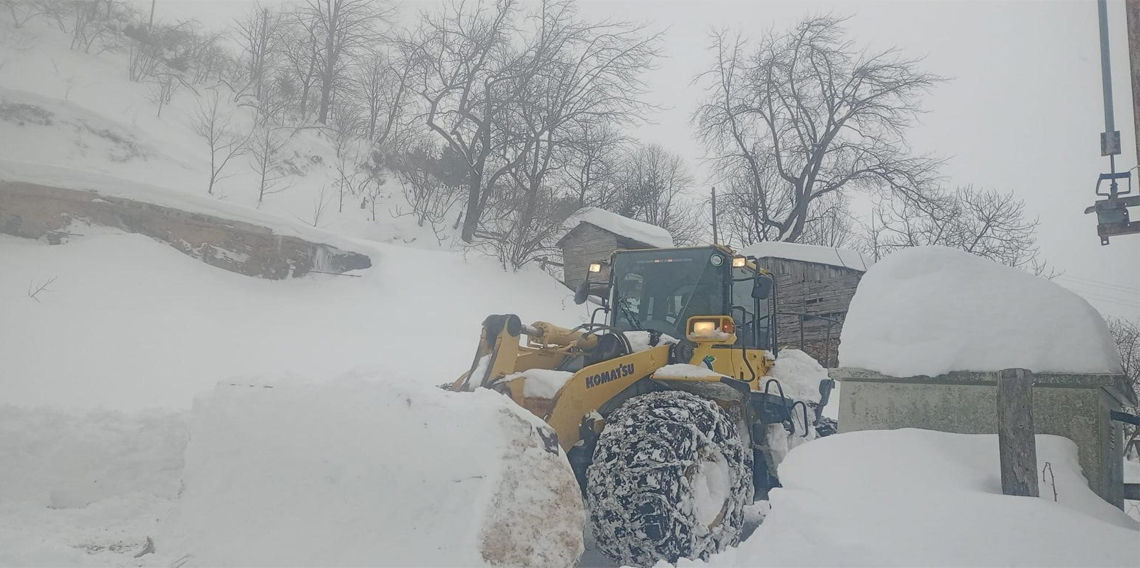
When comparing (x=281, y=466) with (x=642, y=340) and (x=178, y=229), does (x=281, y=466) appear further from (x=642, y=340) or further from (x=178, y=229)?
(x=178, y=229)

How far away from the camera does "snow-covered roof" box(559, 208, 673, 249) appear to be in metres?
19.0

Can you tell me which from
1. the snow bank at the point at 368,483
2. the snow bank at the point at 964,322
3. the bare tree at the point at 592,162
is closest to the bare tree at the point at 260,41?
the bare tree at the point at 592,162

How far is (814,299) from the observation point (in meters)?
17.6

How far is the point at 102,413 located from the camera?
469 centimetres

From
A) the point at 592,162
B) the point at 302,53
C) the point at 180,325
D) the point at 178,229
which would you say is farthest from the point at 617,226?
the point at 302,53

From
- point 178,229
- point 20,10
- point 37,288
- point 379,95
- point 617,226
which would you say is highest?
point 379,95

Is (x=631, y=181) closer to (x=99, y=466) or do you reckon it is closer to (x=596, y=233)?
(x=596, y=233)

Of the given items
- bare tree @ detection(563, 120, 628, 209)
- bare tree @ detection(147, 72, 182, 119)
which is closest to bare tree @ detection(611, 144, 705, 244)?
bare tree @ detection(563, 120, 628, 209)

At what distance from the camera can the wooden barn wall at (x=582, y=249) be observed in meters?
19.0

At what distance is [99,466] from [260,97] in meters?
19.7

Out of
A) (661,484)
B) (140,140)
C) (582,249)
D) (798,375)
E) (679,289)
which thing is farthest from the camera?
(582,249)

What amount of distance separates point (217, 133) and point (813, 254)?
51.2ft

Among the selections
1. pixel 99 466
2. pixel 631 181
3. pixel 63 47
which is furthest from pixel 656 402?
pixel 631 181

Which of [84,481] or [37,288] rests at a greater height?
[37,288]
